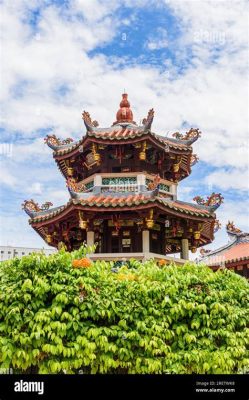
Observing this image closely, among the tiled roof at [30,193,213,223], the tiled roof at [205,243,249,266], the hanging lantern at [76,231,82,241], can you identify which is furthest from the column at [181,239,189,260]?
the tiled roof at [205,243,249,266]

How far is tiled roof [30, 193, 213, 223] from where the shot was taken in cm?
1662

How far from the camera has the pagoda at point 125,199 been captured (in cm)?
1706

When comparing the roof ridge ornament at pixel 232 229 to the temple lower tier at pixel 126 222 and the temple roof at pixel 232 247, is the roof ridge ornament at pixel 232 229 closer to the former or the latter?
the temple roof at pixel 232 247

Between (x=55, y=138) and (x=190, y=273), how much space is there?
1212 centimetres

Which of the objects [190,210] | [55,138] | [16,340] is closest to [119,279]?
[16,340]

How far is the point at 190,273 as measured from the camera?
1030 centimetres

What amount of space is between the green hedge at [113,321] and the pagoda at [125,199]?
7025 mm

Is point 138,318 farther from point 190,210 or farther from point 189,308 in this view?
point 190,210

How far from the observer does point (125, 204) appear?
16609 mm

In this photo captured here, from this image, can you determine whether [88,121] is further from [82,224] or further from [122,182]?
[82,224]

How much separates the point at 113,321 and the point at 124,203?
7.73 meters

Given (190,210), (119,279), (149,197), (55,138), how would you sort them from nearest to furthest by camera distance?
(119,279) → (149,197) → (190,210) → (55,138)

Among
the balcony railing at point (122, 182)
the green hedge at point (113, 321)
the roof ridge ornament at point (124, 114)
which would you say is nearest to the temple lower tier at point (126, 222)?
the balcony railing at point (122, 182)
